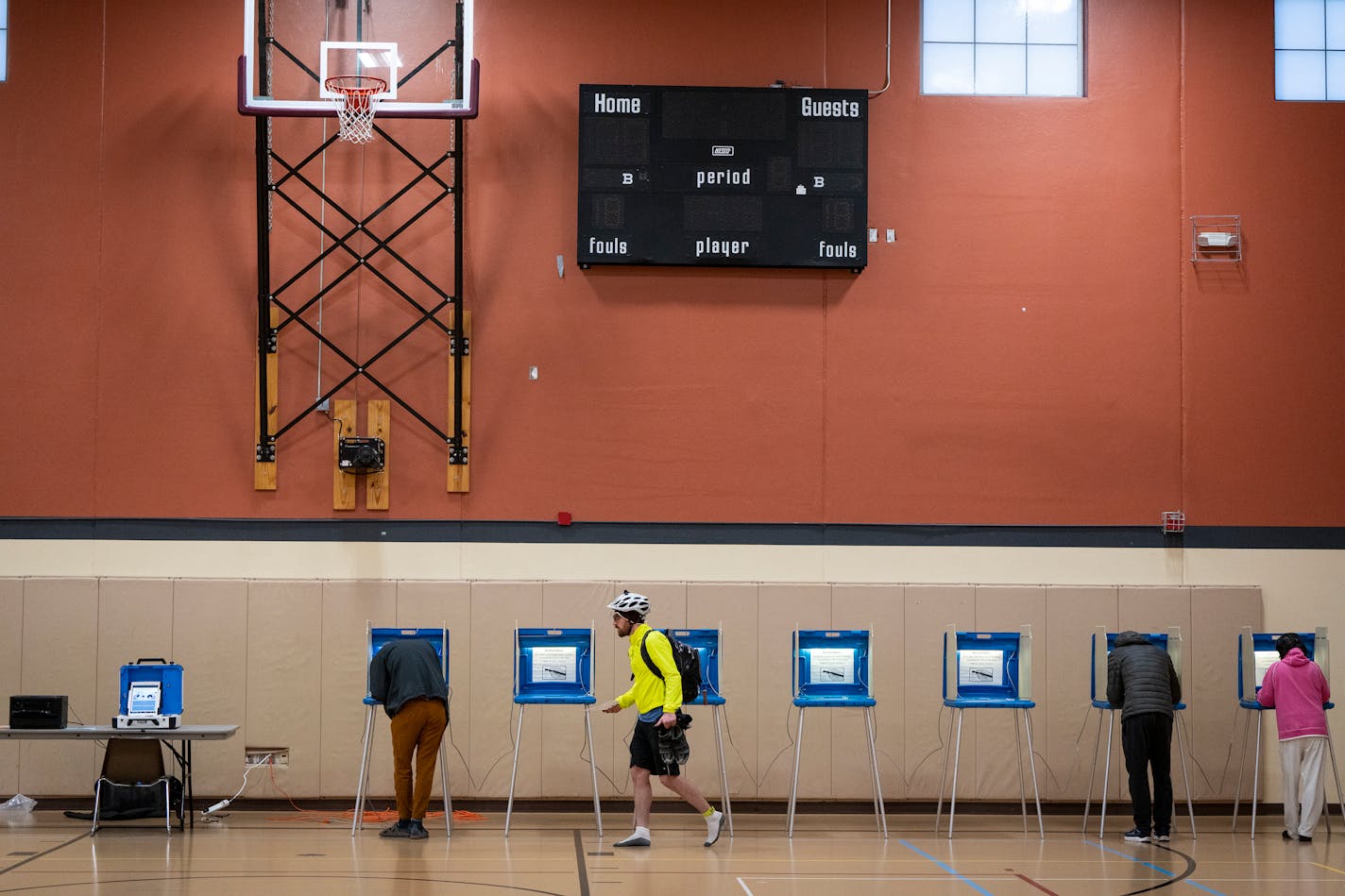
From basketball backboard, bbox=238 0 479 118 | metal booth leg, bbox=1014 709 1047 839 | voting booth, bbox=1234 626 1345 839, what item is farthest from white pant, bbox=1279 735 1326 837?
basketball backboard, bbox=238 0 479 118

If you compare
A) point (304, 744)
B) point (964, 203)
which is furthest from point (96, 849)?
point (964, 203)

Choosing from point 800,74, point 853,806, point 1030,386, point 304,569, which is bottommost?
point 853,806

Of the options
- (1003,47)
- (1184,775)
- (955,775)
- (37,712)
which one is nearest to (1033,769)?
(955,775)

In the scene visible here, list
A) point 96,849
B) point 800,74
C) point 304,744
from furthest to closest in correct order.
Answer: point 800,74 → point 304,744 → point 96,849

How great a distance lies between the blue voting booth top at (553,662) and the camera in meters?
10.3

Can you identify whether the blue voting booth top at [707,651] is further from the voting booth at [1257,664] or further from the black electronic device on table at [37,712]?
the black electronic device on table at [37,712]

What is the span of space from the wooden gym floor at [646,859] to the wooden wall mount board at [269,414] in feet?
8.73

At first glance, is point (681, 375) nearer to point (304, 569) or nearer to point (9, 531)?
point (304, 569)

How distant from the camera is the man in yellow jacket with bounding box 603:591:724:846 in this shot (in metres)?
8.98

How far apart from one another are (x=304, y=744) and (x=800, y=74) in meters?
6.94

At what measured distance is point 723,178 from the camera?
11.4 meters

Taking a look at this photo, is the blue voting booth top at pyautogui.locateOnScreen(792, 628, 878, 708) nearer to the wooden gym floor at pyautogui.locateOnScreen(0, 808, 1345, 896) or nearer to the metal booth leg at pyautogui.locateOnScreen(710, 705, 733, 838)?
the metal booth leg at pyautogui.locateOnScreen(710, 705, 733, 838)

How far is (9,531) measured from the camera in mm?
11203

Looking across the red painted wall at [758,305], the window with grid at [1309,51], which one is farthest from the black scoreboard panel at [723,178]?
the window with grid at [1309,51]
